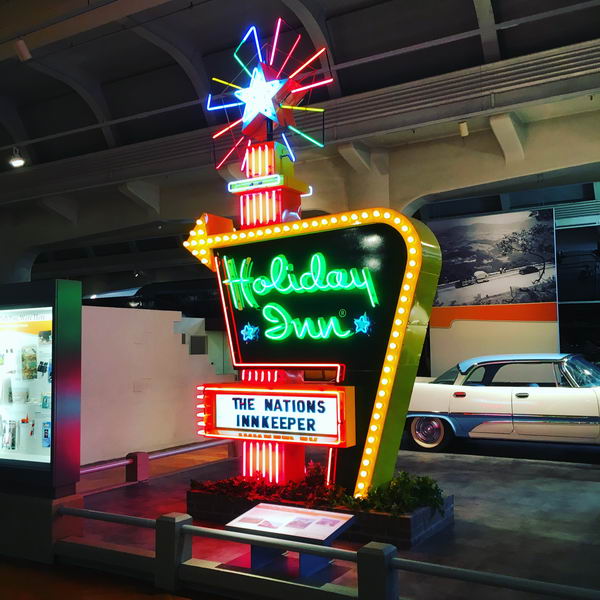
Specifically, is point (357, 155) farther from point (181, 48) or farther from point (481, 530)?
point (481, 530)

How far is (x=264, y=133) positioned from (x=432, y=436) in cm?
603

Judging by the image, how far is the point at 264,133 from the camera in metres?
7.93

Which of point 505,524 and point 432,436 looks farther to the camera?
point 432,436

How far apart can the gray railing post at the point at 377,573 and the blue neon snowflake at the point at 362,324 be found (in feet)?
9.04

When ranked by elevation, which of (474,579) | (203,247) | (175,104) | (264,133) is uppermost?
(175,104)

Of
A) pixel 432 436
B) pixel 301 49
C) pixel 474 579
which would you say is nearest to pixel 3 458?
pixel 474 579

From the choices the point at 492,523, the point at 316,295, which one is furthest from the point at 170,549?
the point at 492,523

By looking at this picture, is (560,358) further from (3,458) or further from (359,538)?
(3,458)

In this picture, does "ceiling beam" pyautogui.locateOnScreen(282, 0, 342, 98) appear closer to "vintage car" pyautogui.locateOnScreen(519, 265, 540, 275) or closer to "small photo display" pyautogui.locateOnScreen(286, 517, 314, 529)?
"vintage car" pyautogui.locateOnScreen(519, 265, 540, 275)

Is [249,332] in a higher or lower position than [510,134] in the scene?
lower

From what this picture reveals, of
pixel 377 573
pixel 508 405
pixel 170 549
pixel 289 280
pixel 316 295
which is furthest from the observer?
pixel 508 405

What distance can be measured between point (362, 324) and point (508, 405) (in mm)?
4589

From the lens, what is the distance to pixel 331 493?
6438 mm

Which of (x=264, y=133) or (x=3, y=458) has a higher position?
(x=264, y=133)
